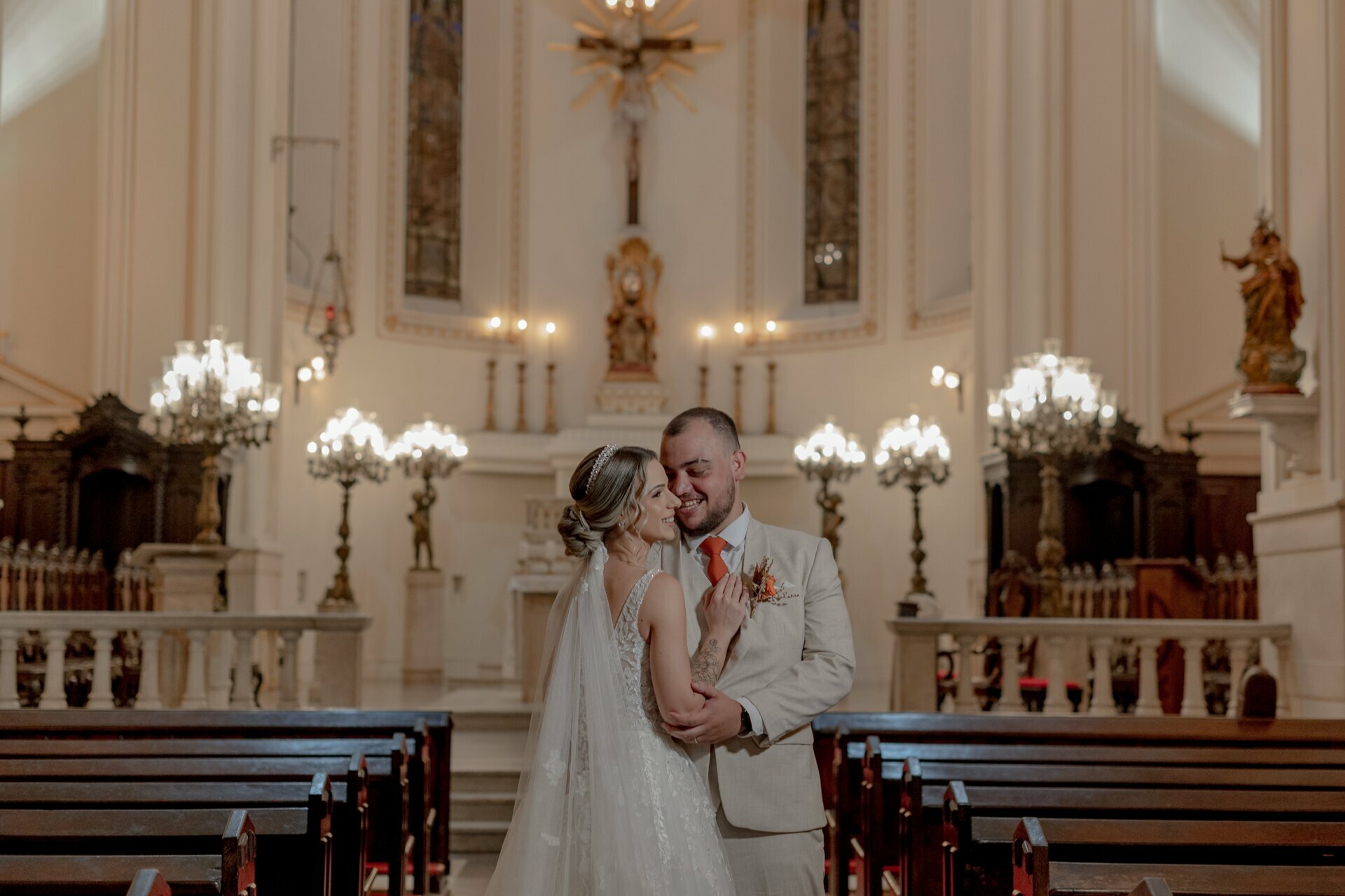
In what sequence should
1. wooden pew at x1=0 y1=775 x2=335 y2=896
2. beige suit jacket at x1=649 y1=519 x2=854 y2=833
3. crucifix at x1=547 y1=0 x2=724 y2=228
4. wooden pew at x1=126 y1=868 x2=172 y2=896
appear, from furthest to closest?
crucifix at x1=547 y1=0 x2=724 y2=228 → wooden pew at x1=0 y1=775 x2=335 y2=896 → beige suit jacket at x1=649 y1=519 x2=854 y2=833 → wooden pew at x1=126 y1=868 x2=172 y2=896

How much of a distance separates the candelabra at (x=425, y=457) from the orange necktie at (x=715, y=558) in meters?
13.5

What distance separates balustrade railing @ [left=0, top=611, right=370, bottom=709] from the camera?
308 inches

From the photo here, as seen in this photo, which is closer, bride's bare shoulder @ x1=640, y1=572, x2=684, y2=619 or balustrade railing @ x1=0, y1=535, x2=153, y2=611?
bride's bare shoulder @ x1=640, y1=572, x2=684, y2=619

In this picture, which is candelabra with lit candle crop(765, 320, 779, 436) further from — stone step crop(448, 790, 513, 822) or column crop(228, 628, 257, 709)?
column crop(228, 628, 257, 709)

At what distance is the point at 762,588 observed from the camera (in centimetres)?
341

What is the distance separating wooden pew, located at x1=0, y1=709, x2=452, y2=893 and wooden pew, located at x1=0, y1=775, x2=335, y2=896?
48.3 inches

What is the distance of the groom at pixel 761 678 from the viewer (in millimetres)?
3396

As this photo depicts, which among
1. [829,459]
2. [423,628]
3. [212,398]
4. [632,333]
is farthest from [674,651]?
[632,333]

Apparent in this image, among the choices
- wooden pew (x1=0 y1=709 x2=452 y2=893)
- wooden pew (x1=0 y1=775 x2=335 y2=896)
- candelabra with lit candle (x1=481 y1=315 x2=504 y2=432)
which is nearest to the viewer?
wooden pew (x1=0 y1=775 x2=335 y2=896)

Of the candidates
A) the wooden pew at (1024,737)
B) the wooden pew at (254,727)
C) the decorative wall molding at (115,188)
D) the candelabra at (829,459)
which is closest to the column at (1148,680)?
the wooden pew at (1024,737)

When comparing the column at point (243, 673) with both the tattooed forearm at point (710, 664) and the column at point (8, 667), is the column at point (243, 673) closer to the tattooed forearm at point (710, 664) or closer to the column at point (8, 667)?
the column at point (8, 667)

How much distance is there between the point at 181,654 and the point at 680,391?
11967 millimetres

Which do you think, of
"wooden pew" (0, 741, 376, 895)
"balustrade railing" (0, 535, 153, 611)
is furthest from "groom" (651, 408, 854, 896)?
"balustrade railing" (0, 535, 153, 611)

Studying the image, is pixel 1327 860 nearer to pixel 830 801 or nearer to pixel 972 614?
pixel 830 801
